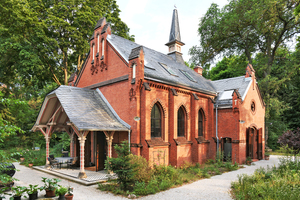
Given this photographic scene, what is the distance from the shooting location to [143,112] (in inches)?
504

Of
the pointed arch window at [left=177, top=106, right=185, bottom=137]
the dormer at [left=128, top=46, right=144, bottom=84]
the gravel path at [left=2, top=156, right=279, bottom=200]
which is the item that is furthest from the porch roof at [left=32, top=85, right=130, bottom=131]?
the pointed arch window at [left=177, top=106, right=185, bottom=137]

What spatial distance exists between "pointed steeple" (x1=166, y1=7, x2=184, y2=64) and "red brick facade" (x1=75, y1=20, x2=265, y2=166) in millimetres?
6925

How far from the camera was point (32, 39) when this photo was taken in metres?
19.1

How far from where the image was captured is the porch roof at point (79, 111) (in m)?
11.5

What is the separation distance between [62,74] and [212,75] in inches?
1228

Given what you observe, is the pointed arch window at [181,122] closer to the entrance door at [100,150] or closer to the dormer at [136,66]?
the dormer at [136,66]

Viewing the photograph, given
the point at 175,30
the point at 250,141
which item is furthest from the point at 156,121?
the point at 175,30

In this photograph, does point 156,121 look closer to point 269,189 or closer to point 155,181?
point 155,181

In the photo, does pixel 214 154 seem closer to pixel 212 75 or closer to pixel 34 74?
pixel 34 74

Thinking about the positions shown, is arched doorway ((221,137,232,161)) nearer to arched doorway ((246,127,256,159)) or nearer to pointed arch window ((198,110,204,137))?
arched doorway ((246,127,256,159))

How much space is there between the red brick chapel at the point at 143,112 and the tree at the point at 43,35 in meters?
4.07

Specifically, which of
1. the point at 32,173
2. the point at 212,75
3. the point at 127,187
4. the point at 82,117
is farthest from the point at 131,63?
the point at 212,75

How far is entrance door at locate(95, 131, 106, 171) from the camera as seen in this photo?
44.3 feet

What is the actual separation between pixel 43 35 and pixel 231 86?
61.8 feet
